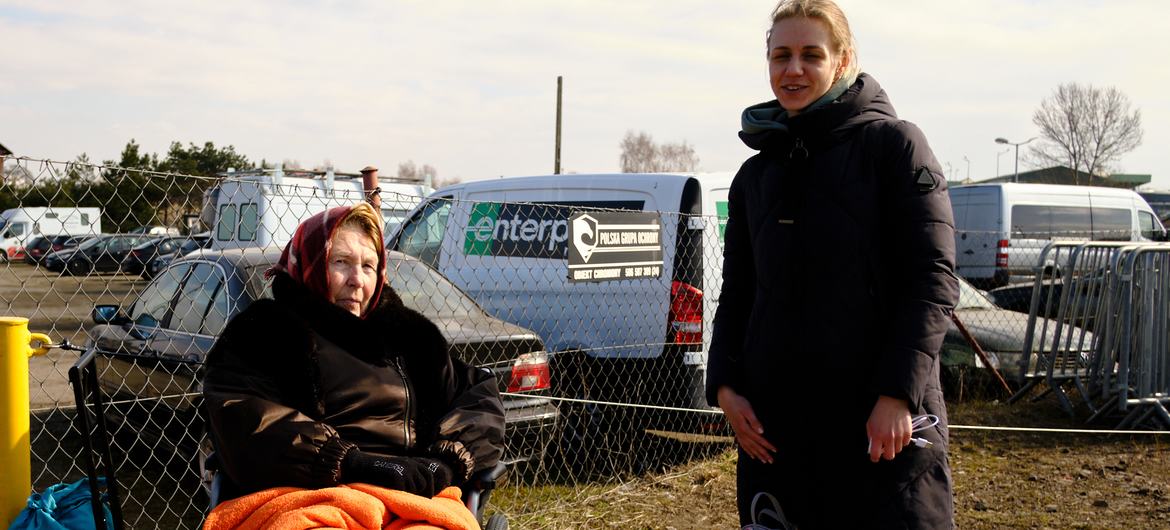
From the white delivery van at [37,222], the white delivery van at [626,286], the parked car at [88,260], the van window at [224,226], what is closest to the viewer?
the white delivery van at [37,222]

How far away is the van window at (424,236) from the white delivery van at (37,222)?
103 inches

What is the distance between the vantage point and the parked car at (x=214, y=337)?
14.1ft

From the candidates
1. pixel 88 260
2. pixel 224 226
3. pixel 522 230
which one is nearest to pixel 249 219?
pixel 224 226

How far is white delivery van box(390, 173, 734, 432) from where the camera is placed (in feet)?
16.9

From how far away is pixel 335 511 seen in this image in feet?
7.34

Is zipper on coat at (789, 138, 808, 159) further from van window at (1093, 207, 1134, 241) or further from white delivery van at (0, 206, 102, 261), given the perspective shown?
van window at (1093, 207, 1134, 241)

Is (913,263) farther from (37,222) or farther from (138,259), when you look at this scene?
(138,259)

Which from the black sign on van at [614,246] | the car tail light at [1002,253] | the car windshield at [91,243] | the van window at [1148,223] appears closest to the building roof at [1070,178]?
the van window at [1148,223]

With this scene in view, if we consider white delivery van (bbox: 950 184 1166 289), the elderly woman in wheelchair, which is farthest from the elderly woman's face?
white delivery van (bbox: 950 184 1166 289)

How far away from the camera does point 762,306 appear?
231 centimetres

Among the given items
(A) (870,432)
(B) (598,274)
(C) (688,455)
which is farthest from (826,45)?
(C) (688,455)

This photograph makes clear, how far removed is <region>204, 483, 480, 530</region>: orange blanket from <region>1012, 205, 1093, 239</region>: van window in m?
17.2

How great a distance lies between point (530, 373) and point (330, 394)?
7.12ft

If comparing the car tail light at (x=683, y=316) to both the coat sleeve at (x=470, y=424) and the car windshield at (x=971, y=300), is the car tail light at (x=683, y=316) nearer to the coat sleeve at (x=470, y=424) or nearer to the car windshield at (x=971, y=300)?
the coat sleeve at (x=470, y=424)
